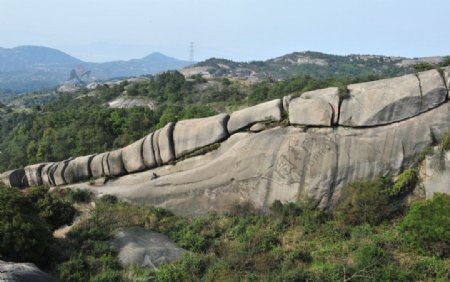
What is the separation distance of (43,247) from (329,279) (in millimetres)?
10033

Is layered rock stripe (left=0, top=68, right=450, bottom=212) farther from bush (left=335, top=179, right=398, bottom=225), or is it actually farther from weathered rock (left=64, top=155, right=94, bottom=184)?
weathered rock (left=64, top=155, right=94, bottom=184)

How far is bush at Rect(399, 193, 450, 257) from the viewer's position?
627 inches

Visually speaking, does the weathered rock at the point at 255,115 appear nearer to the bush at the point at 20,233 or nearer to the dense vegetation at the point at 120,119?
the dense vegetation at the point at 120,119

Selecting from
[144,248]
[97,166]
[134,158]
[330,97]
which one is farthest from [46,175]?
[330,97]

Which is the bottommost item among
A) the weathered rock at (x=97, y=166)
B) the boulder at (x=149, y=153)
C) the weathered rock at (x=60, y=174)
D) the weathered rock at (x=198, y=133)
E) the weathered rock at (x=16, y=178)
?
the weathered rock at (x=16, y=178)

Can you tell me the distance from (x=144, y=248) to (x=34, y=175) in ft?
55.7

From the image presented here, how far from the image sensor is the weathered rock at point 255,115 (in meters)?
22.8

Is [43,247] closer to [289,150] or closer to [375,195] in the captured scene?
[289,150]

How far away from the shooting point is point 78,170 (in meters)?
28.6

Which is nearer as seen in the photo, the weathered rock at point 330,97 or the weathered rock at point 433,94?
the weathered rock at point 433,94

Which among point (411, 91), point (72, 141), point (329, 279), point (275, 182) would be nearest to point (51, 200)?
point (275, 182)

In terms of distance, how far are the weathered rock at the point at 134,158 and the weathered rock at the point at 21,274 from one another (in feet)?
42.3

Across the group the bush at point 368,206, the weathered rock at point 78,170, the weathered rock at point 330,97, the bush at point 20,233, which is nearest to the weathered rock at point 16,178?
the weathered rock at point 78,170

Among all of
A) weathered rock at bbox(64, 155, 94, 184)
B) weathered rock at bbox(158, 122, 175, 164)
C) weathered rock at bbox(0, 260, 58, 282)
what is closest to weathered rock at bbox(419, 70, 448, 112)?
weathered rock at bbox(158, 122, 175, 164)
